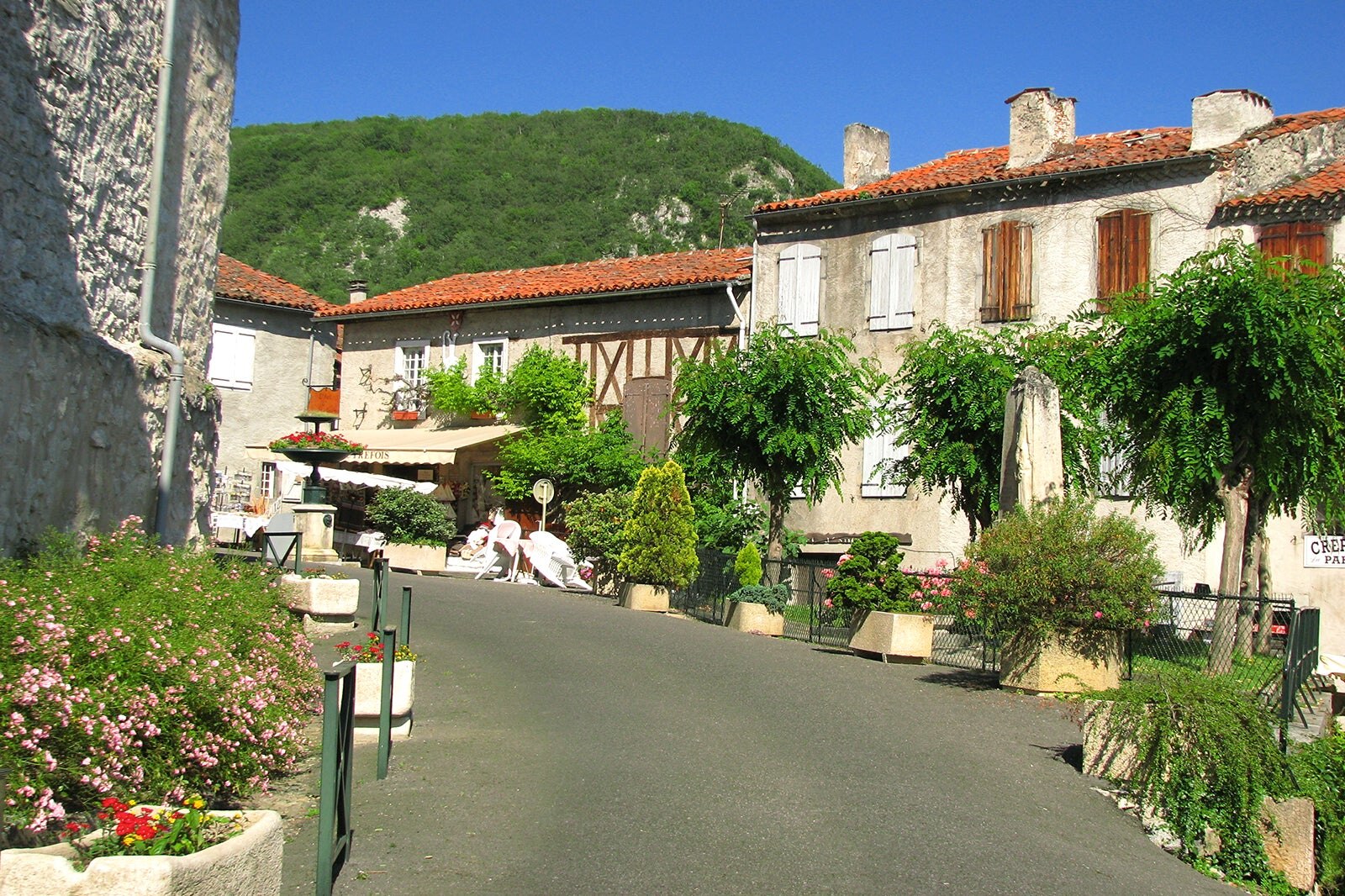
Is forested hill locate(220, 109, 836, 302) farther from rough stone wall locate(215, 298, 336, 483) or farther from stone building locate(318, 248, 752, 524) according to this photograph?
stone building locate(318, 248, 752, 524)

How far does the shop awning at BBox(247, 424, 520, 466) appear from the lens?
95.6ft

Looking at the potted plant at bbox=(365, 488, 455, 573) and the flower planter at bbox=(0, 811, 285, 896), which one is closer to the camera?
the flower planter at bbox=(0, 811, 285, 896)

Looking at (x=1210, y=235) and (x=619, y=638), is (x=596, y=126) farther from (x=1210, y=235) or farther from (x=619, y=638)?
(x=619, y=638)

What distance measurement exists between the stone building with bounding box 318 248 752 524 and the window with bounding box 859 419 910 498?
14.5ft

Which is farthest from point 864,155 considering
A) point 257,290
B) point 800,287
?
point 257,290

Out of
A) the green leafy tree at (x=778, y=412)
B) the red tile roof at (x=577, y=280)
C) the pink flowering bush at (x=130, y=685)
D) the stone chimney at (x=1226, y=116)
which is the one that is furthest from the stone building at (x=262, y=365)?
the pink flowering bush at (x=130, y=685)

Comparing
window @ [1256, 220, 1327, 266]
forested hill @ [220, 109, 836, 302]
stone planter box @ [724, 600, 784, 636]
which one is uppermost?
forested hill @ [220, 109, 836, 302]

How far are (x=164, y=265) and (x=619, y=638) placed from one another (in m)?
7.31

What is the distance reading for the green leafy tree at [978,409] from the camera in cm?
1906

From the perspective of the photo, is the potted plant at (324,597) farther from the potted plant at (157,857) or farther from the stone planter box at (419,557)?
the stone planter box at (419,557)

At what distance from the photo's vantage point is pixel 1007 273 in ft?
80.4

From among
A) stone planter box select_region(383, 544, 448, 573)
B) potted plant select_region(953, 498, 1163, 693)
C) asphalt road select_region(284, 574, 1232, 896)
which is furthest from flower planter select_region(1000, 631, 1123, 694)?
stone planter box select_region(383, 544, 448, 573)

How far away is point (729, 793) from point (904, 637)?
7.07 m

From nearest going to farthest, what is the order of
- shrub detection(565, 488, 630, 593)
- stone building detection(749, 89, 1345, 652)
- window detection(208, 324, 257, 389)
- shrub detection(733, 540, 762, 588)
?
shrub detection(733, 540, 762, 588) → stone building detection(749, 89, 1345, 652) → shrub detection(565, 488, 630, 593) → window detection(208, 324, 257, 389)
